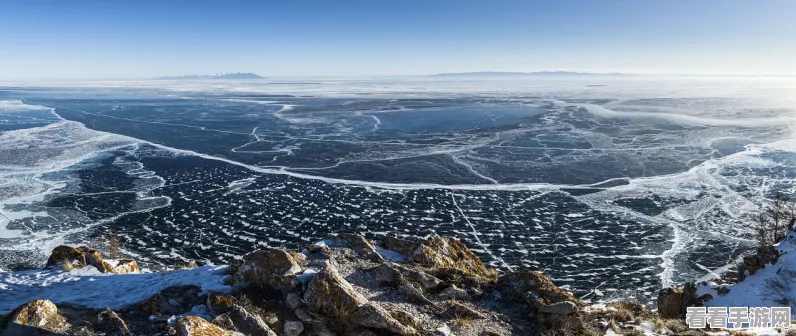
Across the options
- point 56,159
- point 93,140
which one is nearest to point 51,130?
point 93,140

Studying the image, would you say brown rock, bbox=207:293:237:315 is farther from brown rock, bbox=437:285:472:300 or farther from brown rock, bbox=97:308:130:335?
brown rock, bbox=437:285:472:300

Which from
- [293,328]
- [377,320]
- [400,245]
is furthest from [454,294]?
[293,328]

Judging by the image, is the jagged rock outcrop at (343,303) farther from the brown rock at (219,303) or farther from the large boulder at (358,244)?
the large boulder at (358,244)

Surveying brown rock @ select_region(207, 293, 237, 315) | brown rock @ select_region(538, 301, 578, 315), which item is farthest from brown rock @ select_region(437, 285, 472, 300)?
brown rock @ select_region(207, 293, 237, 315)

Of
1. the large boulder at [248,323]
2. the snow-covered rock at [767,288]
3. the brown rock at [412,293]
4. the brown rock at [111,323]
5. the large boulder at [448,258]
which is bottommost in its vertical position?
the snow-covered rock at [767,288]

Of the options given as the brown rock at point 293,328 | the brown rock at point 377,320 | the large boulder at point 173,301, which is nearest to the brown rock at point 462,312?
the brown rock at point 377,320

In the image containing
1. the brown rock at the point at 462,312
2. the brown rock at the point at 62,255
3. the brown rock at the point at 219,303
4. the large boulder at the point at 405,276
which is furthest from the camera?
the brown rock at the point at 62,255
